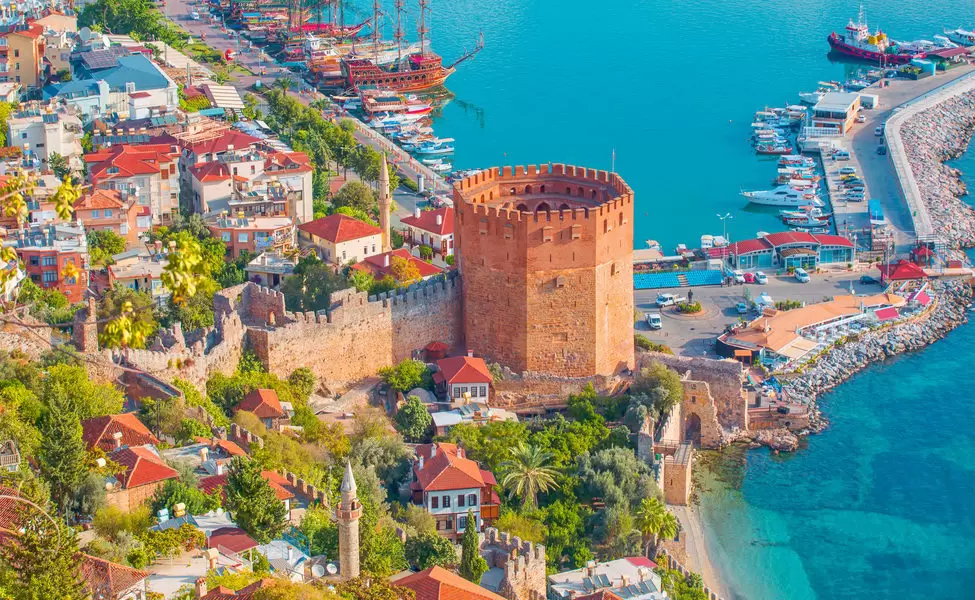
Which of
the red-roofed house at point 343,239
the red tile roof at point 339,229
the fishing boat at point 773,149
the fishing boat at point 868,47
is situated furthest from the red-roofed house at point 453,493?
the fishing boat at point 868,47

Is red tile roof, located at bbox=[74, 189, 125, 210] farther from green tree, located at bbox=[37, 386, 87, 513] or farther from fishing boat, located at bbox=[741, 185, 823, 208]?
fishing boat, located at bbox=[741, 185, 823, 208]

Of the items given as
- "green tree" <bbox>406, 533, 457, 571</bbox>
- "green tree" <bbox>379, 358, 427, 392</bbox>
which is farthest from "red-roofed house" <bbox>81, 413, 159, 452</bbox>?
"green tree" <bbox>379, 358, 427, 392</bbox>

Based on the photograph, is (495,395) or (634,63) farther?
(634,63)

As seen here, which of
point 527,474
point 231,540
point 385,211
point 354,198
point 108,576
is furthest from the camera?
point 354,198

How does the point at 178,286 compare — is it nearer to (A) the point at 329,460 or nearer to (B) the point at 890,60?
(A) the point at 329,460

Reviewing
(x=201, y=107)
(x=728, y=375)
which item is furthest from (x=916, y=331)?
(x=201, y=107)

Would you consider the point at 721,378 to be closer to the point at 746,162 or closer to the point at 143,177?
the point at 143,177

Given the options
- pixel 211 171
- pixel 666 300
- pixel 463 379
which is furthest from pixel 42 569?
pixel 211 171
